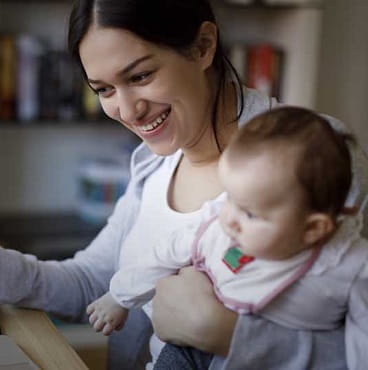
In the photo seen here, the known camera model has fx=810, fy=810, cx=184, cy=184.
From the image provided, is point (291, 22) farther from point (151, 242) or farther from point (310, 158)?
point (310, 158)

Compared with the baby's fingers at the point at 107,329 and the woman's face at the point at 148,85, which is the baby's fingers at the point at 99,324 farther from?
the woman's face at the point at 148,85

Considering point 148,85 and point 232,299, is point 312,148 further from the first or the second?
point 148,85

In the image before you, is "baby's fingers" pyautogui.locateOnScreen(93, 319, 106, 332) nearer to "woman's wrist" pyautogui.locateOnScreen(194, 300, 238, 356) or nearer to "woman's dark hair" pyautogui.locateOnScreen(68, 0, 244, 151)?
"woman's wrist" pyautogui.locateOnScreen(194, 300, 238, 356)

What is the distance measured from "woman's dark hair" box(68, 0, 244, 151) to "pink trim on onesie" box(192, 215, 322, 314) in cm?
31

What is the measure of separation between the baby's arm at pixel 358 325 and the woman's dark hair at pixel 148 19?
0.48 meters

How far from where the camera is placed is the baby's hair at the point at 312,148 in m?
0.96

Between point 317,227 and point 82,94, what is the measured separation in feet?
7.34

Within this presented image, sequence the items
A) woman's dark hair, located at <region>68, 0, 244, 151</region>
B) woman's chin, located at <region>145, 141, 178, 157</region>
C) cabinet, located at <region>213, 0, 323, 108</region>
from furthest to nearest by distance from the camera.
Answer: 1. cabinet, located at <region>213, 0, 323, 108</region>
2. woman's chin, located at <region>145, 141, 178, 157</region>
3. woman's dark hair, located at <region>68, 0, 244, 151</region>

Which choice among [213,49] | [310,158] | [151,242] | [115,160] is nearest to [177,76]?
[213,49]

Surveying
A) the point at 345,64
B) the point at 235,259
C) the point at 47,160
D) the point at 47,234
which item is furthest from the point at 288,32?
the point at 235,259

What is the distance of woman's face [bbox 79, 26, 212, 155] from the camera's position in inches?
48.9

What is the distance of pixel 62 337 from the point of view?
1.26 m

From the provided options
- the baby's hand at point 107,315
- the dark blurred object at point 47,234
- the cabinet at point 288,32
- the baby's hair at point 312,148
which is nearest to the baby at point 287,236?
the baby's hair at point 312,148

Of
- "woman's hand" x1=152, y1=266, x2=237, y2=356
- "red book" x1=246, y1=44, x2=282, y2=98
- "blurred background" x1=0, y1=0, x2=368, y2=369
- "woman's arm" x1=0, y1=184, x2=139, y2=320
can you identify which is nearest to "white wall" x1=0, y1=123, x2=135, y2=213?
"blurred background" x1=0, y1=0, x2=368, y2=369
